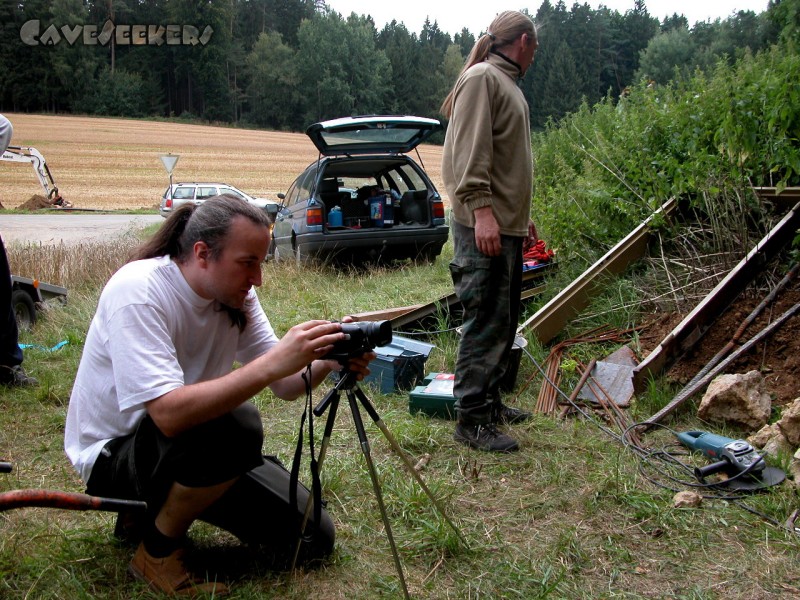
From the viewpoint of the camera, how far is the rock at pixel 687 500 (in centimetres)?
287

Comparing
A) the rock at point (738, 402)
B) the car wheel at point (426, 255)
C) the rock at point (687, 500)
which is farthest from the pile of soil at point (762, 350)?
the car wheel at point (426, 255)

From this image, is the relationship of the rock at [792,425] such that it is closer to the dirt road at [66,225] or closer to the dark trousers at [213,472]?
the dark trousers at [213,472]

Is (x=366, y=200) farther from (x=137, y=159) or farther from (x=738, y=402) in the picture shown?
(x=137, y=159)

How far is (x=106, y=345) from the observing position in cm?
216

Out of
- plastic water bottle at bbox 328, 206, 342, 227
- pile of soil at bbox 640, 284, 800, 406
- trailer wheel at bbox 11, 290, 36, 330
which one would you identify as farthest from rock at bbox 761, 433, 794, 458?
plastic water bottle at bbox 328, 206, 342, 227

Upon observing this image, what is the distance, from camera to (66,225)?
22359 mm

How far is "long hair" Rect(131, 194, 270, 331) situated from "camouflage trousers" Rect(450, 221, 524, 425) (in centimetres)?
142

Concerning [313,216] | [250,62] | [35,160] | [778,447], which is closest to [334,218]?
[313,216]

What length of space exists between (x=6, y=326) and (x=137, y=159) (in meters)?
41.2

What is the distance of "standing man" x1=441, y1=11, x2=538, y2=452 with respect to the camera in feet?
11.2

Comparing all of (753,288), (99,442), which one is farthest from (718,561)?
(753,288)

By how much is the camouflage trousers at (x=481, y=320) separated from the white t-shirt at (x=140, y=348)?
4.35 feet

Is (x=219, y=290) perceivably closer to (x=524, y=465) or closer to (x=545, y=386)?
(x=524, y=465)

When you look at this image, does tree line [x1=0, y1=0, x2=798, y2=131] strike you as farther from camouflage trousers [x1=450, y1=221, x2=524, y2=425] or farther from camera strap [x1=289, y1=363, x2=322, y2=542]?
camera strap [x1=289, y1=363, x2=322, y2=542]
